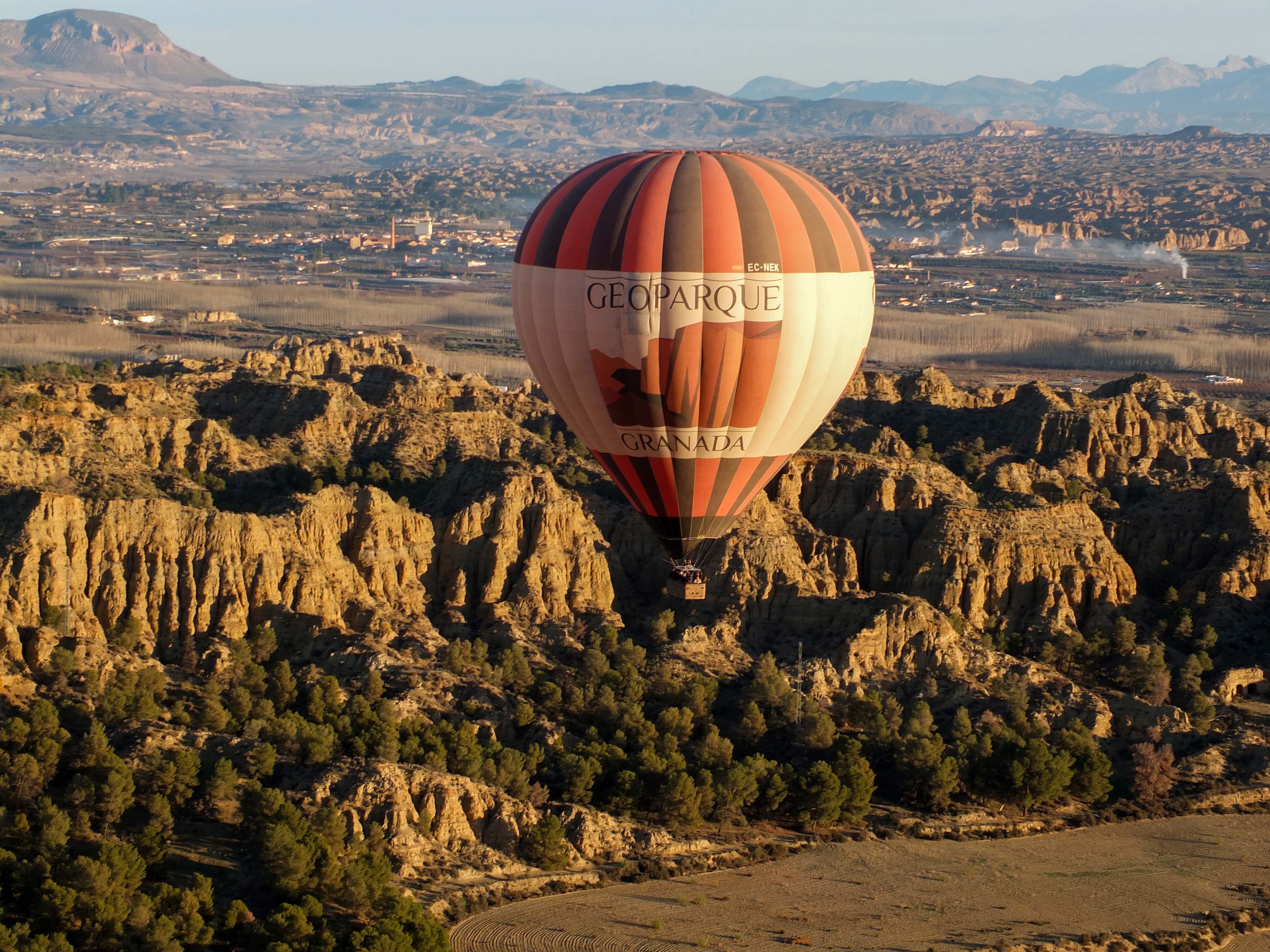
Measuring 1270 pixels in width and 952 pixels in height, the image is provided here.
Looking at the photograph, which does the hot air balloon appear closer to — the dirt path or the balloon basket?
the balloon basket

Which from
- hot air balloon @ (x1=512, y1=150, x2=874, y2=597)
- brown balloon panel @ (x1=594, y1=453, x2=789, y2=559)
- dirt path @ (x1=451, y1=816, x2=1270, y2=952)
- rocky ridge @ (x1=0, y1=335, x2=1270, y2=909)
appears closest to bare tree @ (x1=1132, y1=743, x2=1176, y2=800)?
rocky ridge @ (x1=0, y1=335, x2=1270, y2=909)

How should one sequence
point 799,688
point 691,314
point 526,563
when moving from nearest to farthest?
point 691,314, point 799,688, point 526,563

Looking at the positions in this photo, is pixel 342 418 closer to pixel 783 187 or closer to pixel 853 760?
pixel 853 760

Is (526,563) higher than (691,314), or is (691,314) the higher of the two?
(691,314)

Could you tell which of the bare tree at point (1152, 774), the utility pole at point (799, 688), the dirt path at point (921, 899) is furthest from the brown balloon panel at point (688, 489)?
the bare tree at point (1152, 774)

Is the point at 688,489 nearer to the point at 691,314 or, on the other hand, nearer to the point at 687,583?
the point at 687,583

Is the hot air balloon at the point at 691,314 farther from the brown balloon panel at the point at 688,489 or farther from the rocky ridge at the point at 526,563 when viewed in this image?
the rocky ridge at the point at 526,563

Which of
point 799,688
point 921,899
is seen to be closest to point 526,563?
point 799,688
